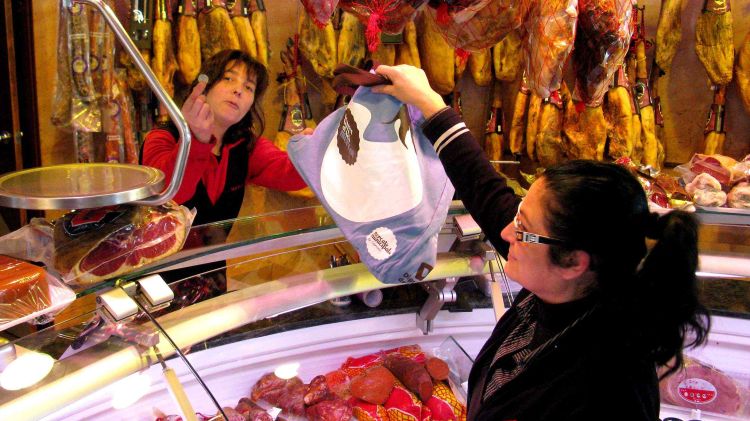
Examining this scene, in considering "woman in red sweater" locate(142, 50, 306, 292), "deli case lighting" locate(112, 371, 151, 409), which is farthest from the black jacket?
"woman in red sweater" locate(142, 50, 306, 292)

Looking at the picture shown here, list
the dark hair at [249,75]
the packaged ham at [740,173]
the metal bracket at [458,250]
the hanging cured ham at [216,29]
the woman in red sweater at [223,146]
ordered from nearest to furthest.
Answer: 1. the metal bracket at [458,250]
2. the woman in red sweater at [223,146]
3. the dark hair at [249,75]
4. the packaged ham at [740,173]
5. the hanging cured ham at [216,29]

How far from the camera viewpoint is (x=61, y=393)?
112 cm

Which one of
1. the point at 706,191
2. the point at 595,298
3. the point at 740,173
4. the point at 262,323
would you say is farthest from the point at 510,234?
the point at 740,173

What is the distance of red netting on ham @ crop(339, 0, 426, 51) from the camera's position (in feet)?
6.18

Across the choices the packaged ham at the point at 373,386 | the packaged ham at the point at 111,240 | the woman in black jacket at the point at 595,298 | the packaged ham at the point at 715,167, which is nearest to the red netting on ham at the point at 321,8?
the packaged ham at the point at 111,240

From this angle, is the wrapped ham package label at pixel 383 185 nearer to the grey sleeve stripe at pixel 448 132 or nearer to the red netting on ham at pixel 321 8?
the grey sleeve stripe at pixel 448 132

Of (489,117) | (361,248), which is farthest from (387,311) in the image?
(489,117)

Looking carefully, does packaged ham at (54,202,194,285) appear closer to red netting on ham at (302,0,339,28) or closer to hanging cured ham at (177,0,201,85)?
red netting on ham at (302,0,339,28)

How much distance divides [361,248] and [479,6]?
852 millimetres

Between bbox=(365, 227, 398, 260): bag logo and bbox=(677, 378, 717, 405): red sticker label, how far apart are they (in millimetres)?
1178

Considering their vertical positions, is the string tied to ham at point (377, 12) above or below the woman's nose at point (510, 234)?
above

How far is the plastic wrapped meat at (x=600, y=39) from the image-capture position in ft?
6.67

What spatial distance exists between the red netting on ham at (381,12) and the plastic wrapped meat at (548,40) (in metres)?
0.42

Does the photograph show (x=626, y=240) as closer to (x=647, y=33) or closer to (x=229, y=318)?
(x=229, y=318)
